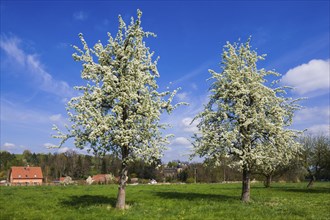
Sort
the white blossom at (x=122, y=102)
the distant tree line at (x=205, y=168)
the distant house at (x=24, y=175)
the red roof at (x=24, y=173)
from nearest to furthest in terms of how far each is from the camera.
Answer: the white blossom at (x=122, y=102) → the distant tree line at (x=205, y=168) → the distant house at (x=24, y=175) → the red roof at (x=24, y=173)

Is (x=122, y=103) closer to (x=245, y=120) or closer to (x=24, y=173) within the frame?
(x=245, y=120)

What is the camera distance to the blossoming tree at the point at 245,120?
99.7 feet

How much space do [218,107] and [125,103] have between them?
10.8 meters

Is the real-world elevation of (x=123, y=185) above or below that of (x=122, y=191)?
above

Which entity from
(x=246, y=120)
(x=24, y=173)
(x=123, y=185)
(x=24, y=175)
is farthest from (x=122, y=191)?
(x=24, y=173)

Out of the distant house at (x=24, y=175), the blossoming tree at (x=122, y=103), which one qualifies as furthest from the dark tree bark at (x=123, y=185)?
the distant house at (x=24, y=175)

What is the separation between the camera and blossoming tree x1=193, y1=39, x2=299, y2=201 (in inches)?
1196

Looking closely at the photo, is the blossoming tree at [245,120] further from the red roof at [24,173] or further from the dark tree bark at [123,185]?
the red roof at [24,173]

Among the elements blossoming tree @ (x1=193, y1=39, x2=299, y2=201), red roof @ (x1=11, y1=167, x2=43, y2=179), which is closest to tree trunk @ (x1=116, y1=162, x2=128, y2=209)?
blossoming tree @ (x1=193, y1=39, x2=299, y2=201)

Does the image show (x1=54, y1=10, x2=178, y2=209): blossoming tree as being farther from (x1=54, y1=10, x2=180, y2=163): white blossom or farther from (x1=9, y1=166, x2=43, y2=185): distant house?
(x1=9, y1=166, x2=43, y2=185): distant house

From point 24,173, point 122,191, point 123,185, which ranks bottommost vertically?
point 24,173

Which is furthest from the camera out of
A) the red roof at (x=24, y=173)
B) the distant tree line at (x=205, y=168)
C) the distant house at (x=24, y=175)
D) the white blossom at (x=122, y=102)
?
the red roof at (x=24, y=173)

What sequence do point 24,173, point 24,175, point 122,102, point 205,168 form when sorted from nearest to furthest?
point 122,102
point 205,168
point 24,175
point 24,173

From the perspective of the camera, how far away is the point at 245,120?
30766mm
